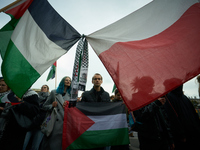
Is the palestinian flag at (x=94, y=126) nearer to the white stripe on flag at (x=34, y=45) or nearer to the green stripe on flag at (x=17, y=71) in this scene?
the green stripe on flag at (x=17, y=71)

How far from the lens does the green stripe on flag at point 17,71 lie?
1.69 meters

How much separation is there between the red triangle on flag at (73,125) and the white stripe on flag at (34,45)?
1.09 metres

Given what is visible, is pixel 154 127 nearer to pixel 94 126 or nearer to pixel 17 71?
pixel 94 126

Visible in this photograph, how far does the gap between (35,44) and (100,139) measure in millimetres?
2164

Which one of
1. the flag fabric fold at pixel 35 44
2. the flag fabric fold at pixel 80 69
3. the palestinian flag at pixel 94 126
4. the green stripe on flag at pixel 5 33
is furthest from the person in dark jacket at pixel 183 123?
the green stripe on flag at pixel 5 33


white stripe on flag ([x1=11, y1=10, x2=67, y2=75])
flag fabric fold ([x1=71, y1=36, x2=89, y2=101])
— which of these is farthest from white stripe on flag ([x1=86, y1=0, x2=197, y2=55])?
white stripe on flag ([x1=11, y1=10, x2=67, y2=75])

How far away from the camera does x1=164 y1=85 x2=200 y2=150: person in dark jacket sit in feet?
6.40

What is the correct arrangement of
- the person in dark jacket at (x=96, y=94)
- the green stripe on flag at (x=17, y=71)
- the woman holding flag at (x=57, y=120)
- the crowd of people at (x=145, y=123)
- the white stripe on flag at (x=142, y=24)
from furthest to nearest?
1. the person in dark jacket at (x=96, y=94)
2. the woman holding flag at (x=57, y=120)
3. the crowd of people at (x=145, y=123)
4. the white stripe on flag at (x=142, y=24)
5. the green stripe on flag at (x=17, y=71)

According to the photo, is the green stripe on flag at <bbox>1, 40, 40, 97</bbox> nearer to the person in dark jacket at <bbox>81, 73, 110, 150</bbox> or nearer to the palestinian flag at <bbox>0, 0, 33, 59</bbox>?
the palestinian flag at <bbox>0, 0, 33, 59</bbox>

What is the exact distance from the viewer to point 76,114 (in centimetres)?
240

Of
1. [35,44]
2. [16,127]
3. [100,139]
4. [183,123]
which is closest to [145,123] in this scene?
[183,123]

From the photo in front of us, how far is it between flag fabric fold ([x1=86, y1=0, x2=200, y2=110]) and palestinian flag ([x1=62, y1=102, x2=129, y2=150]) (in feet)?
4.36

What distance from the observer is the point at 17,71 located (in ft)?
5.73

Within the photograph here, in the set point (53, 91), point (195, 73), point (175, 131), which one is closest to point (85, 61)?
point (53, 91)
